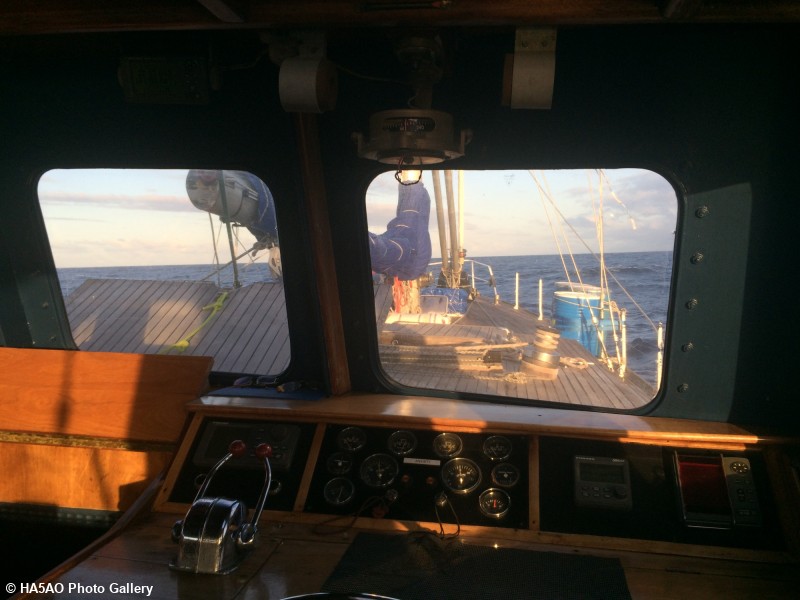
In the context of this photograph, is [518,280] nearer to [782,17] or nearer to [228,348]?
[782,17]

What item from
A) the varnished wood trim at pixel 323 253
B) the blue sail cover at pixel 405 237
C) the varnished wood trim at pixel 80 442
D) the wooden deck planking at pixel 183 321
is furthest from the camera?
the wooden deck planking at pixel 183 321

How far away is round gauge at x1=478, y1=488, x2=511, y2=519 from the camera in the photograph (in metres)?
1.87

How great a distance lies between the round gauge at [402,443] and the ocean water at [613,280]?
37.1 inches

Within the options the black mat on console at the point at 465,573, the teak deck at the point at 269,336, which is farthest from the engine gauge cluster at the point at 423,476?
the teak deck at the point at 269,336

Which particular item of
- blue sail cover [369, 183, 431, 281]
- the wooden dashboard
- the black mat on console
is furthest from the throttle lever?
blue sail cover [369, 183, 431, 281]

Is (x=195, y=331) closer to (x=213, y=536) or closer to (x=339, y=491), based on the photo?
(x=339, y=491)

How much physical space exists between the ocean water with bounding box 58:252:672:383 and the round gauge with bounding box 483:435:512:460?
2.77ft

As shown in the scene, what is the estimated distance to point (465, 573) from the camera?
5.19 feet

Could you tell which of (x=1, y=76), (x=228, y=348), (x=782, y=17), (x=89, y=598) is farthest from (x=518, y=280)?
(x=1, y=76)

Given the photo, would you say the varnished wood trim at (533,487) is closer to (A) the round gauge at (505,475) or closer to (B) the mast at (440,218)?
(A) the round gauge at (505,475)

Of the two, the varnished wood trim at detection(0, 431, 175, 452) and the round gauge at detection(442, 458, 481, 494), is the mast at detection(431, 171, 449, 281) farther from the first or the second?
the varnished wood trim at detection(0, 431, 175, 452)

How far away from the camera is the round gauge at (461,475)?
6.40ft

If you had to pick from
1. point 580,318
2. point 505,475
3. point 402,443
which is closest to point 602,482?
point 505,475

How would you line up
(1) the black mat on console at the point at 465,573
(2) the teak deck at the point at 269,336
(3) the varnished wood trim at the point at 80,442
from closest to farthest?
(1) the black mat on console at the point at 465,573 → (3) the varnished wood trim at the point at 80,442 → (2) the teak deck at the point at 269,336
